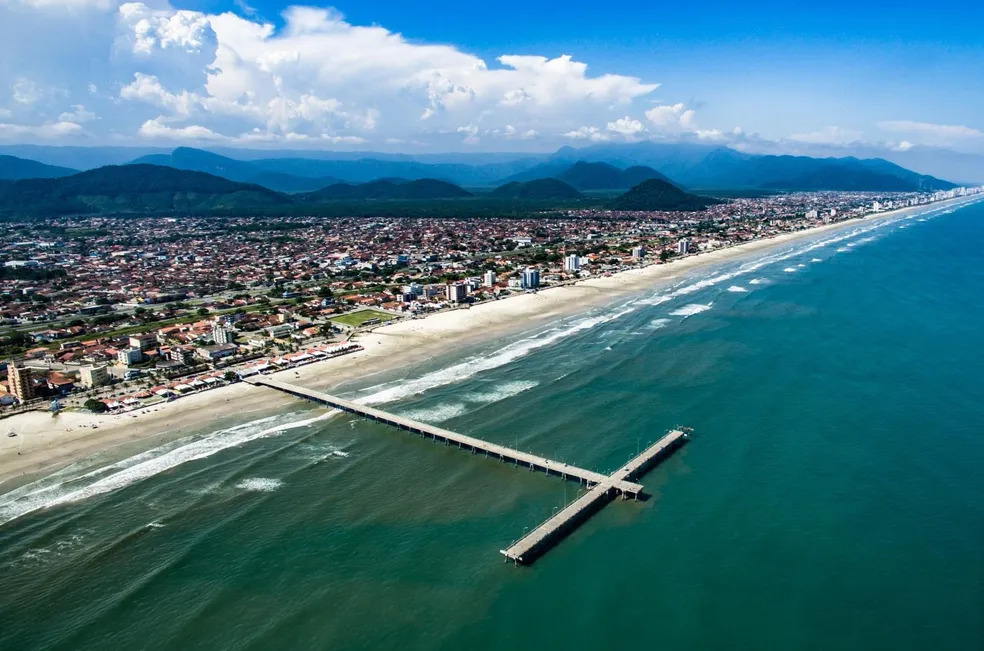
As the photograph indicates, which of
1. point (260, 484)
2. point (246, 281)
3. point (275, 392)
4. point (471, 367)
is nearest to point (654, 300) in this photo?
point (471, 367)

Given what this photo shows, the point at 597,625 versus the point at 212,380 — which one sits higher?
the point at 212,380

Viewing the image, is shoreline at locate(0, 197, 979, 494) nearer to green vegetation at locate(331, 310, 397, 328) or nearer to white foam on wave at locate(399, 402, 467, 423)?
green vegetation at locate(331, 310, 397, 328)

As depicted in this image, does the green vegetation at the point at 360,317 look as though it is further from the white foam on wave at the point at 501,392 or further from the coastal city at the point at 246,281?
the white foam on wave at the point at 501,392

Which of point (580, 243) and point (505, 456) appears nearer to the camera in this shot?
point (505, 456)

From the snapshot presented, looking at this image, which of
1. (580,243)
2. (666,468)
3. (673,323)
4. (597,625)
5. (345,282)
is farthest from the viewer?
(580,243)

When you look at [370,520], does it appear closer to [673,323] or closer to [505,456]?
[505,456]

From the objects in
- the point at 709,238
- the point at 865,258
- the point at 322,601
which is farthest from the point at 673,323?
the point at 709,238
